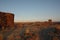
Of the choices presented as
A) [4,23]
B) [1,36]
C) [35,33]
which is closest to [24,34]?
[35,33]

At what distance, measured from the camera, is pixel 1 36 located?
2422 mm

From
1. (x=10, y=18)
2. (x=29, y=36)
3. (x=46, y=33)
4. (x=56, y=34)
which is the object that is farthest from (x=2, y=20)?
(x=56, y=34)

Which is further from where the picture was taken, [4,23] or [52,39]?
[4,23]

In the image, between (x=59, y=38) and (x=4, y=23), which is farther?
(x=4, y=23)

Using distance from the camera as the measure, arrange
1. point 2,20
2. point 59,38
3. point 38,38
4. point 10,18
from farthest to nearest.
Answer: point 10,18 → point 2,20 → point 38,38 → point 59,38

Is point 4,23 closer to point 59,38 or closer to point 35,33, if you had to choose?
point 35,33

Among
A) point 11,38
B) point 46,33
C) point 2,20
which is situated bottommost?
point 11,38

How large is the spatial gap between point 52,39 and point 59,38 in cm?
14

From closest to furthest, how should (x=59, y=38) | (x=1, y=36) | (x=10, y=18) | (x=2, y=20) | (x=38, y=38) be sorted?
(x=59, y=38)
(x=38, y=38)
(x=1, y=36)
(x=2, y=20)
(x=10, y=18)

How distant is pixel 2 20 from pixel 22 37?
1020 mm

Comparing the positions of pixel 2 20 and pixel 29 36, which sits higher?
pixel 2 20

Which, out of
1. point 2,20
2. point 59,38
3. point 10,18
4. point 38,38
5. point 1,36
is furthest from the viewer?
point 10,18

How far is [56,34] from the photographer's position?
2.01 m

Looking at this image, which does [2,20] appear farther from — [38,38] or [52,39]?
[52,39]
